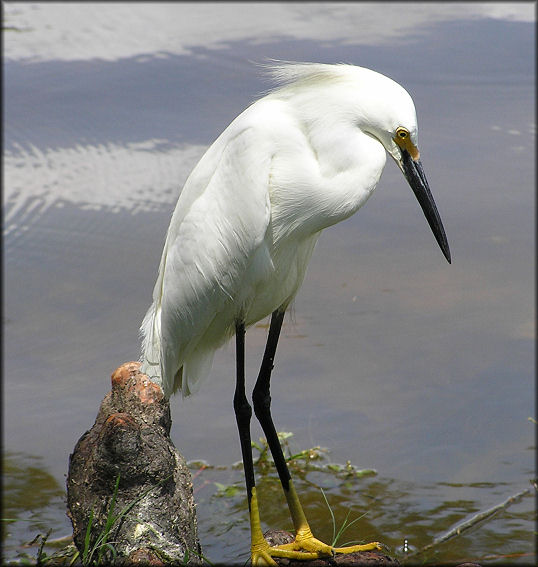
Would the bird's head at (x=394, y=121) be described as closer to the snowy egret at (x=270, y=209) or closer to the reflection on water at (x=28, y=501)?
the snowy egret at (x=270, y=209)

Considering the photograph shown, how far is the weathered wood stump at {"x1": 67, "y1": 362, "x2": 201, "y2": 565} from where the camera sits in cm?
269

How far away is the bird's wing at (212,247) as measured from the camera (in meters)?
2.86

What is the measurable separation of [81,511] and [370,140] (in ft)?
4.87

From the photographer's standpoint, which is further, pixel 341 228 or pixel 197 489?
pixel 341 228

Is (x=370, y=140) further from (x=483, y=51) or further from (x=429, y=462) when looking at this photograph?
(x=483, y=51)

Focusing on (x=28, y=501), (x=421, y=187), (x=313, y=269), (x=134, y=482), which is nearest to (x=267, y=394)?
(x=134, y=482)

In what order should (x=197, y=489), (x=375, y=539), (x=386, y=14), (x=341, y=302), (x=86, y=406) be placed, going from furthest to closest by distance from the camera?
(x=386, y=14), (x=341, y=302), (x=86, y=406), (x=197, y=489), (x=375, y=539)

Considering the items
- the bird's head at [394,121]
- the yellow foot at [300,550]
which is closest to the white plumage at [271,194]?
the bird's head at [394,121]

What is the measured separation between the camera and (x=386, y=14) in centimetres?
955

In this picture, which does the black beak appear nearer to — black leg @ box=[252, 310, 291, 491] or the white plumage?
the white plumage

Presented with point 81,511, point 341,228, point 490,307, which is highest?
point 341,228

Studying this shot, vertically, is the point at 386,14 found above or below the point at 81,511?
above

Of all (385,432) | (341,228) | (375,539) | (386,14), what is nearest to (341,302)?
(341,228)

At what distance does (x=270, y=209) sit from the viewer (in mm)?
2863
